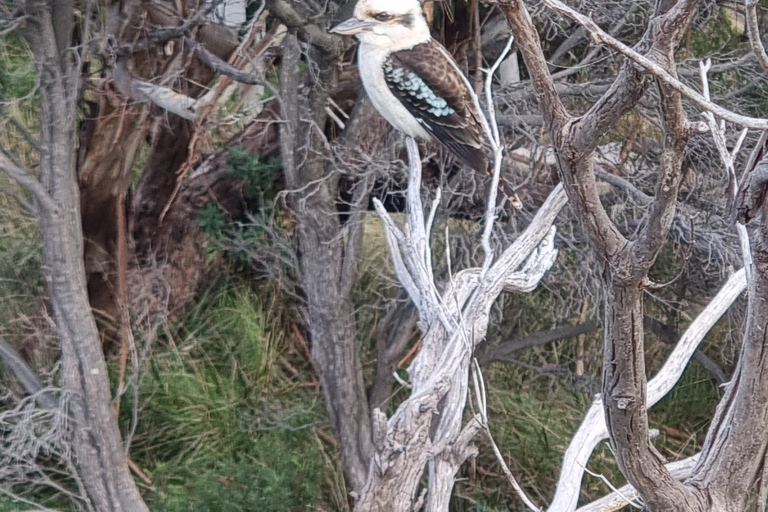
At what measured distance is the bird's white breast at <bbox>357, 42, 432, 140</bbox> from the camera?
3.35m

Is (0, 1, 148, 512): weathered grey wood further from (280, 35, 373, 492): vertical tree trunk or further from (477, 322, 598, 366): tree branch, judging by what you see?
(477, 322, 598, 366): tree branch

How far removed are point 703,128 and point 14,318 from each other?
393 centimetres

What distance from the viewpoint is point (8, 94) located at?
13.4 ft

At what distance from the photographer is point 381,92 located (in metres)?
3.36

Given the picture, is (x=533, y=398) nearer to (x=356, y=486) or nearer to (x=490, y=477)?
(x=490, y=477)

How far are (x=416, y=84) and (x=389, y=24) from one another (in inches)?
9.1

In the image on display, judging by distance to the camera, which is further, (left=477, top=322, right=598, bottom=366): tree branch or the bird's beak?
(left=477, top=322, right=598, bottom=366): tree branch

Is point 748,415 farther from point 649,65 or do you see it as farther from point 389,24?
point 389,24

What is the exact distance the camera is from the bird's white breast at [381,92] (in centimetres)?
335

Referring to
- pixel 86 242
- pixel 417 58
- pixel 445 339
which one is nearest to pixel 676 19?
pixel 445 339

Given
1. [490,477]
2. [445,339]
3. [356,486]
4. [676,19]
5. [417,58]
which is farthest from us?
[490,477]

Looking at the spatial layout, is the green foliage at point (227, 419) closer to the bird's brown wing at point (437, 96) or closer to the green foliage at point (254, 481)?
the green foliage at point (254, 481)

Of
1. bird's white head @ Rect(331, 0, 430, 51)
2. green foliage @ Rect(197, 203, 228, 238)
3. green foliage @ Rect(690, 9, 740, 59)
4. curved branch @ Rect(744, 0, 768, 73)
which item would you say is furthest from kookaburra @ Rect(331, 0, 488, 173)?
curved branch @ Rect(744, 0, 768, 73)

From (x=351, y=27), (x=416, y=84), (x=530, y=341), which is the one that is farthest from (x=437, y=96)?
(x=530, y=341)
